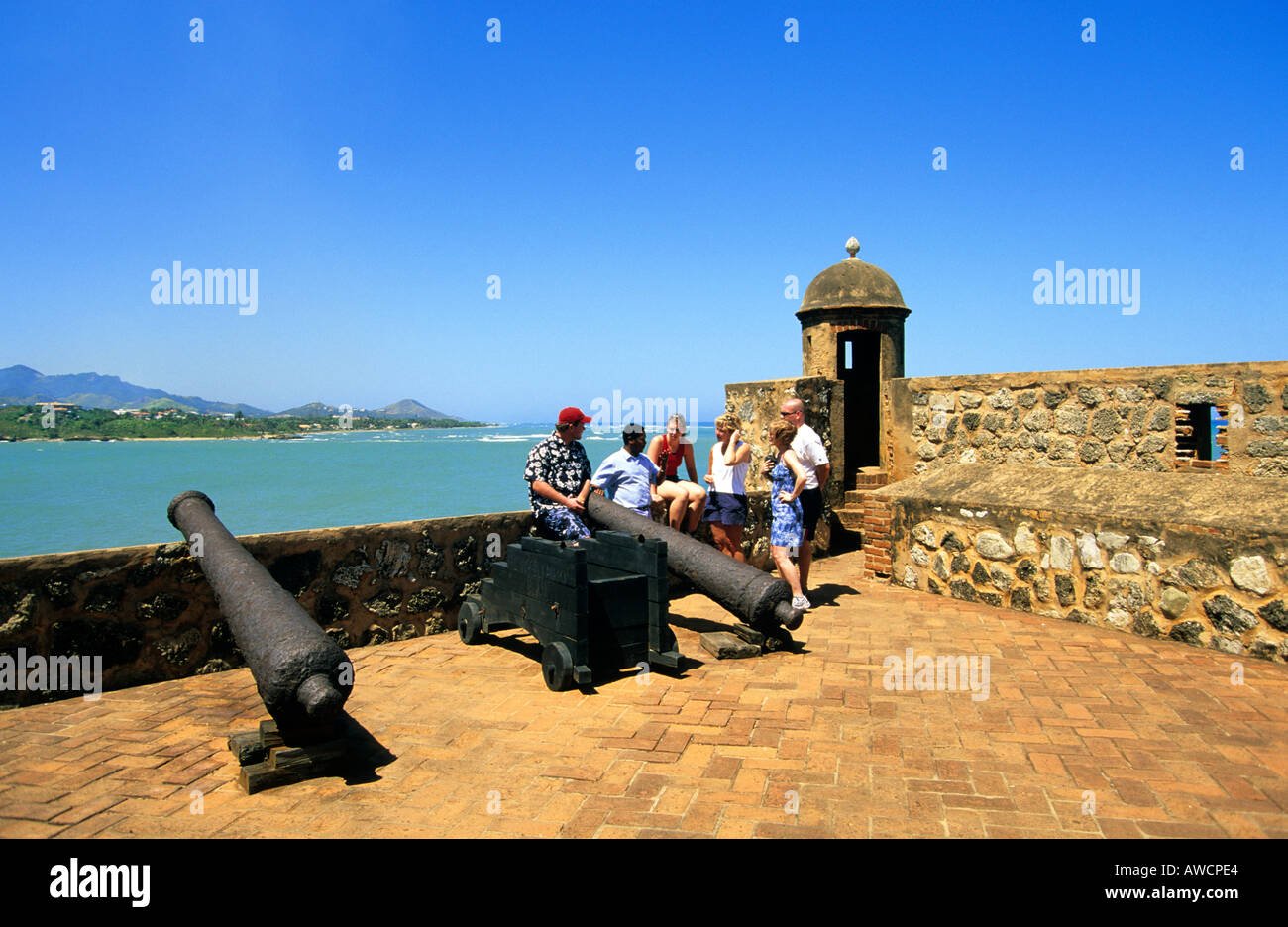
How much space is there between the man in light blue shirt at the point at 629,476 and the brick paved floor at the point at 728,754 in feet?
4.74

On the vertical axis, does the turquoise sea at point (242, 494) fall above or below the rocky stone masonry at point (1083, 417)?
below

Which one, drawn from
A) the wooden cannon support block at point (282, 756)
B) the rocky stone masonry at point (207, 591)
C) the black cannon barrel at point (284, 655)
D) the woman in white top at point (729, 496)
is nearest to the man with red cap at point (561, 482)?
the rocky stone masonry at point (207, 591)

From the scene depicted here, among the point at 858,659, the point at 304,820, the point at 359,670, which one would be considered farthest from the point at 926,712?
the point at 359,670

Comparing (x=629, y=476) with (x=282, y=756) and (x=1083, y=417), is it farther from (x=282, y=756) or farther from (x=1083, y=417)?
(x=1083, y=417)

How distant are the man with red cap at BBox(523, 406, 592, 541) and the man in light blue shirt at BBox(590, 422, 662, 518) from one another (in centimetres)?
32

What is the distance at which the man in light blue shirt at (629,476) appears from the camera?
6.01m

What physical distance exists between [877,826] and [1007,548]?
12.6ft

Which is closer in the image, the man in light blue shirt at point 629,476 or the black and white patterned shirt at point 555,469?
the black and white patterned shirt at point 555,469

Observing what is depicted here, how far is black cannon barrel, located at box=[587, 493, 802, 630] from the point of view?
4.84 metres

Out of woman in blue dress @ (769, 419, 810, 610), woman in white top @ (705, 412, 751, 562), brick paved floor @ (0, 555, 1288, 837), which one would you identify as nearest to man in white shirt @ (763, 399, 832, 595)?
woman in blue dress @ (769, 419, 810, 610)

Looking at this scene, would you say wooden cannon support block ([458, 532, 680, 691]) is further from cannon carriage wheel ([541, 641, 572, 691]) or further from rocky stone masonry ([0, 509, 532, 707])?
rocky stone masonry ([0, 509, 532, 707])

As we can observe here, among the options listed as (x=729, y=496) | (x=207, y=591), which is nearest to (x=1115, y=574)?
(x=729, y=496)

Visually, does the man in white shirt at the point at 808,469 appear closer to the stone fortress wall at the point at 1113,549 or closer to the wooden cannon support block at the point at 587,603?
the stone fortress wall at the point at 1113,549
